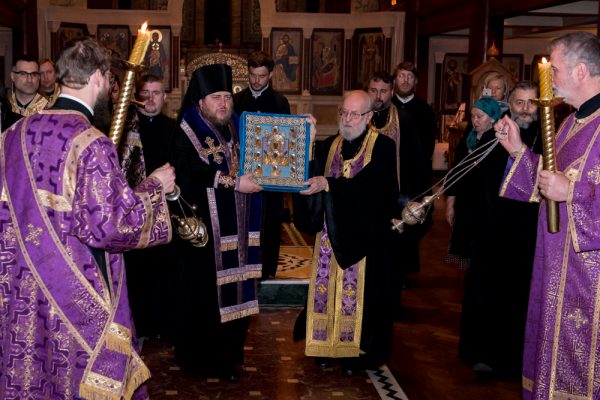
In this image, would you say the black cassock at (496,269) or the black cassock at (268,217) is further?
the black cassock at (268,217)

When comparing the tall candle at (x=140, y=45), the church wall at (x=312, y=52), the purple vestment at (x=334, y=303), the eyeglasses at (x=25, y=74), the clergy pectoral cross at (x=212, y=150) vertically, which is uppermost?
the church wall at (x=312, y=52)

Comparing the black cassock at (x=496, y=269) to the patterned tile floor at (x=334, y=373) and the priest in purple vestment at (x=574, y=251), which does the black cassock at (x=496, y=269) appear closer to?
the patterned tile floor at (x=334, y=373)

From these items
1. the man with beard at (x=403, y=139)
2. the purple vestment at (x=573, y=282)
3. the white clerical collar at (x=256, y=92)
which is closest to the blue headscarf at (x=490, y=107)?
the man with beard at (x=403, y=139)

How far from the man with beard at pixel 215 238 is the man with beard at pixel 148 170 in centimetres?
40

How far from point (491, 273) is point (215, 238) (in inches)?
68.2

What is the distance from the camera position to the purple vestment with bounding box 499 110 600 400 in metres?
2.93

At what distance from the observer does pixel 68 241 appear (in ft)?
8.89

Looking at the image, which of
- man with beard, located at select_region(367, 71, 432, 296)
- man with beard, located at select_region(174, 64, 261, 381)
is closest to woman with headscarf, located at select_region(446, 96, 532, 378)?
man with beard, located at select_region(367, 71, 432, 296)

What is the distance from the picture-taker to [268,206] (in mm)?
5879

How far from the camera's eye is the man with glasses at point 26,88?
20.0 ft

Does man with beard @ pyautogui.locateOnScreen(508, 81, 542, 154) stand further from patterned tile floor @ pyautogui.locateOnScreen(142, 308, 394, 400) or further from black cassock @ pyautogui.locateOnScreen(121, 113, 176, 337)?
black cassock @ pyautogui.locateOnScreen(121, 113, 176, 337)

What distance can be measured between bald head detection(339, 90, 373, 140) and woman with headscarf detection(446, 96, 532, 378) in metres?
0.79

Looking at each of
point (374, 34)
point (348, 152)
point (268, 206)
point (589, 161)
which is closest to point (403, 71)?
point (268, 206)

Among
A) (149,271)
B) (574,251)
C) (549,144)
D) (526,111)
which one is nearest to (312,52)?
(149,271)
